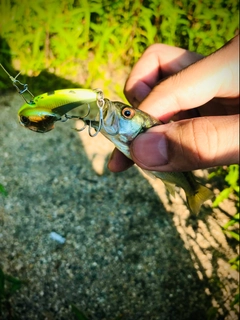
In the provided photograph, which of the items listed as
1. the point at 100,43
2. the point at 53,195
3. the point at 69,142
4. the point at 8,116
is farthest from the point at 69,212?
the point at 100,43

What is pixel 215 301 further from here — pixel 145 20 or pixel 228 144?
pixel 145 20

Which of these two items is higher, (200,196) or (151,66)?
(151,66)

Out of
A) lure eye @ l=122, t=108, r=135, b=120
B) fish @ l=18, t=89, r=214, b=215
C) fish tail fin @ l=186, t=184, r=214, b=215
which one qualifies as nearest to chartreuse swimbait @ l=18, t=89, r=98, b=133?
fish @ l=18, t=89, r=214, b=215

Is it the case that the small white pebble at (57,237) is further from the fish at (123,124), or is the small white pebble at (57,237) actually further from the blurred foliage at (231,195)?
the blurred foliage at (231,195)

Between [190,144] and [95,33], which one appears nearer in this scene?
[190,144]

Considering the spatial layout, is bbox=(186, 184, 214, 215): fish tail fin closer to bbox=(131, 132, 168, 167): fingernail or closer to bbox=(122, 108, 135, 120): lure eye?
bbox=(131, 132, 168, 167): fingernail

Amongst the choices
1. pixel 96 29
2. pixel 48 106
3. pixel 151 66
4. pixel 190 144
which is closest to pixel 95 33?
pixel 96 29

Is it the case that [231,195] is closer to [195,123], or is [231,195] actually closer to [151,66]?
[151,66]
